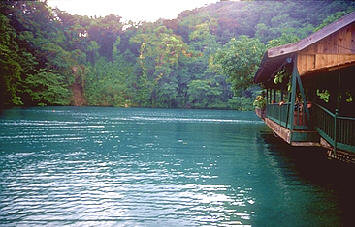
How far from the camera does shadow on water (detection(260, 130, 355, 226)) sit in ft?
29.8

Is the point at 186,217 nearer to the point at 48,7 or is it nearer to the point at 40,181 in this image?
the point at 40,181

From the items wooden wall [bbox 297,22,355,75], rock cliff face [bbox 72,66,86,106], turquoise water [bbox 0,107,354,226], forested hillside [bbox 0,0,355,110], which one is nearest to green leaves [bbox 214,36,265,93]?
turquoise water [bbox 0,107,354,226]

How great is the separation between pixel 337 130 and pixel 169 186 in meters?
4.80

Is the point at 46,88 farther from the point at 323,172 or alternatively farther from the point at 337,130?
the point at 337,130

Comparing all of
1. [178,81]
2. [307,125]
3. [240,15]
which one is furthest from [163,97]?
[307,125]

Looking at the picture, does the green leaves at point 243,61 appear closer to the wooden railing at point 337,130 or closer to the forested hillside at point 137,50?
the wooden railing at point 337,130

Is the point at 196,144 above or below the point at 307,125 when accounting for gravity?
below

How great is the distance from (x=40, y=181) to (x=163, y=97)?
74886mm

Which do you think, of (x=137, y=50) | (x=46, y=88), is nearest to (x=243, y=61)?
(x=46, y=88)

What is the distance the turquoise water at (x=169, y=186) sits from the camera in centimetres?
766

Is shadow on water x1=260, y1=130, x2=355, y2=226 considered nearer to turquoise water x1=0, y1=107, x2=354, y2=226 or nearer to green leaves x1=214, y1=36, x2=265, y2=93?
turquoise water x1=0, y1=107, x2=354, y2=226

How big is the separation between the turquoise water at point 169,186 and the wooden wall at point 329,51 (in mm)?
3706

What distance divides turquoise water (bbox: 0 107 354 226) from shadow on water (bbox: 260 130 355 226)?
30mm

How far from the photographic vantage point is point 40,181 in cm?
1053
